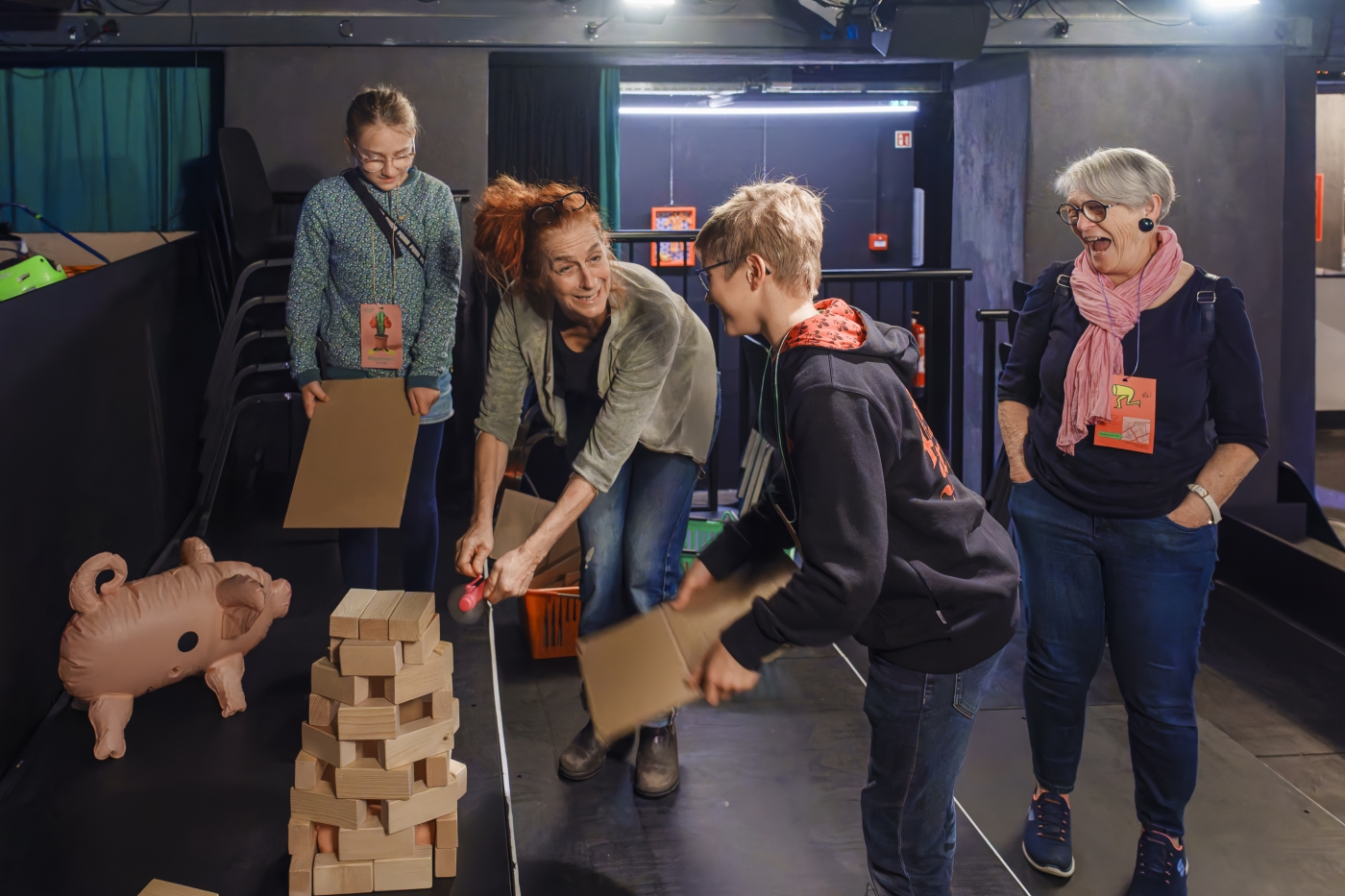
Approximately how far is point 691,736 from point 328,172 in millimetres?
3403

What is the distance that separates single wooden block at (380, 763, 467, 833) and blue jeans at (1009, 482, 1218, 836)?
1.19 metres

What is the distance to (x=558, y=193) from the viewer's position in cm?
204

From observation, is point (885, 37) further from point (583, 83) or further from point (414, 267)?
point (414, 267)

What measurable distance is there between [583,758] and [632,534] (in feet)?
1.87

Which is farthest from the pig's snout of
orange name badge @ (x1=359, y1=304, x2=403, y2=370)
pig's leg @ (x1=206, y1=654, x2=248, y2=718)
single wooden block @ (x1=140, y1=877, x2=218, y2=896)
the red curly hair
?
the red curly hair

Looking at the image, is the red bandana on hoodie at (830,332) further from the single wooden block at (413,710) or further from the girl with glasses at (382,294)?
the girl with glasses at (382,294)

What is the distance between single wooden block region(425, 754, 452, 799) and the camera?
201 centimetres

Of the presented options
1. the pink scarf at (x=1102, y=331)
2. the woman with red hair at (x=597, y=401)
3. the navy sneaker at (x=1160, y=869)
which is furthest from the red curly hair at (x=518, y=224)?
the navy sneaker at (x=1160, y=869)

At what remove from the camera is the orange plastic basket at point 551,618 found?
10.2 feet

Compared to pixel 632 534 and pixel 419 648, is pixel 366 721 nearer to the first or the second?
pixel 419 648

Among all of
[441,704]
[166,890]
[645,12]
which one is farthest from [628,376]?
[645,12]

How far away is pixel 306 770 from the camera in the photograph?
1978 mm

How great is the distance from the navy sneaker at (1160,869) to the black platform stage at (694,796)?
9 cm

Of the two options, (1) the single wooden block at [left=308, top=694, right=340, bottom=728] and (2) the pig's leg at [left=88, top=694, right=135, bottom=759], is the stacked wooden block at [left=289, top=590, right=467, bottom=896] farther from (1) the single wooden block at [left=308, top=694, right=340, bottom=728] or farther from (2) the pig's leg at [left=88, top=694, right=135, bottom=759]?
(2) the pig's leg at [left=88, top=694, right=135, bottom=759]
